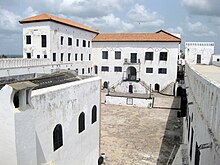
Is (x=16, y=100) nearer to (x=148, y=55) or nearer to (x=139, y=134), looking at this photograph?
(x=139, y=134)

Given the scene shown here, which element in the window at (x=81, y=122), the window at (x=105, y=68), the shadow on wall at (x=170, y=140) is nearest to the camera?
the window at (x=81, y=122)

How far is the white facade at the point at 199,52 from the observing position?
39.2 m

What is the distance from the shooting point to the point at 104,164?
15156 millimetres

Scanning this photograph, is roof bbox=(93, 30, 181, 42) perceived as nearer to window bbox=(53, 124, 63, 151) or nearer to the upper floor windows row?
the upper floor windows row

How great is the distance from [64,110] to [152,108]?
22.2m

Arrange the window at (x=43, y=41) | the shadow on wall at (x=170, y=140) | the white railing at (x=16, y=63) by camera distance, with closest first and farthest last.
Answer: the white railing at (x=16, y=63) → the shadow on wall at (x=170, y=140) → the window at (x=43, y=41)

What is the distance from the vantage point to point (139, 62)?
39.0 m

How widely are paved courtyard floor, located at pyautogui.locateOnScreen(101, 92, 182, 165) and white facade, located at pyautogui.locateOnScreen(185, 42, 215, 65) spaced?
43.9 feet

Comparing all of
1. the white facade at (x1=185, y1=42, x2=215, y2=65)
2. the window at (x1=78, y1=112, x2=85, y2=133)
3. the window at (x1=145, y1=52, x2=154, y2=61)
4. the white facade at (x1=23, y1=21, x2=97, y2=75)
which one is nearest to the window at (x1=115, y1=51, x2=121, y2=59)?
the window at (x1=145, y1=52, x2=154, y2=61)

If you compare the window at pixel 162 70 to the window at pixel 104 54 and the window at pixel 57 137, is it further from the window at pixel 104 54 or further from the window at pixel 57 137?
the window at pixel 57 137

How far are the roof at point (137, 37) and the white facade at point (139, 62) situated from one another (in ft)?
1.94

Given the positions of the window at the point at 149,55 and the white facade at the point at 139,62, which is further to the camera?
the window at the point at 149,55

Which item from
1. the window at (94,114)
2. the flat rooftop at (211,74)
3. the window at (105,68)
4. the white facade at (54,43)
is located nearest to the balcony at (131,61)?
the window at (105,68)

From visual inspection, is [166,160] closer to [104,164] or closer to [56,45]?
[104,164]
